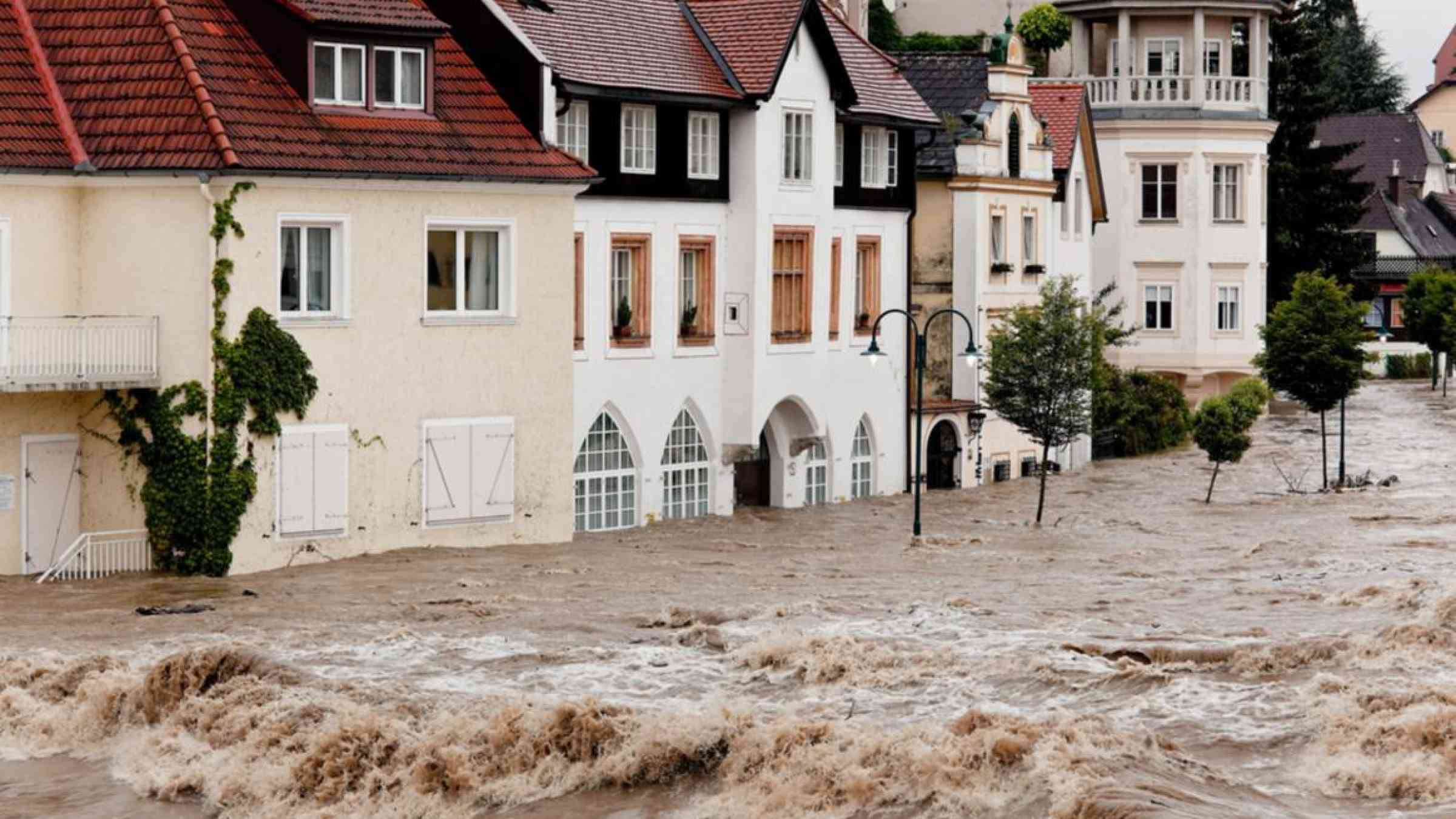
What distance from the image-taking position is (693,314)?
47.9 meters

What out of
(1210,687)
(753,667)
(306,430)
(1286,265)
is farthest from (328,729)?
(1286,265)

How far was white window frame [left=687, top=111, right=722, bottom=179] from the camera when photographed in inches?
1876

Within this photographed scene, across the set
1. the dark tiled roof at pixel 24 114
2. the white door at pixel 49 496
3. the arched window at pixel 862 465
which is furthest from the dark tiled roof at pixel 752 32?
the white door at pixel 49 496

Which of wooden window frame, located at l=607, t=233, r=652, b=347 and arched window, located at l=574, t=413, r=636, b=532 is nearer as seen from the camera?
arched window, located at l=574, t=413, r=636, b=532

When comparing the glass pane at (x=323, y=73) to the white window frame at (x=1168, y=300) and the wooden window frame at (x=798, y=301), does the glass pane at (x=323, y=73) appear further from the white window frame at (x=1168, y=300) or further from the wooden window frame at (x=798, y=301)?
the white window frame at (x=1168, y=300)

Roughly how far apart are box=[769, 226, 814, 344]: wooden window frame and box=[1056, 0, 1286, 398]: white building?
24948 millimetres

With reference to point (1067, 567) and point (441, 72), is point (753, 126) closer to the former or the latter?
point (441, 72)

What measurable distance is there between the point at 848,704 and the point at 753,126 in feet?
73.3

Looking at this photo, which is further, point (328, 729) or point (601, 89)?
point (601, 89)

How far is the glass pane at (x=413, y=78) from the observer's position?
133ft

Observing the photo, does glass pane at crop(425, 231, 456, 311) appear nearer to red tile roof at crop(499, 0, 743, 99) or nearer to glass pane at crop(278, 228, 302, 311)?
glass pane at crop(278, 228, 302, 311)

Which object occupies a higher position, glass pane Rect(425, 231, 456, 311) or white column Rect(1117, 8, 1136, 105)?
white column Rect(1117, 8, 1136, 105)

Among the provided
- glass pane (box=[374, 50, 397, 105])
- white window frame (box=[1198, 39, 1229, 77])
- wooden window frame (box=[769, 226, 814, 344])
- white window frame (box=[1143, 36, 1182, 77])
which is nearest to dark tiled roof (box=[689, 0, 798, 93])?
wooden window frame (box=[769, 226, 814, 344])

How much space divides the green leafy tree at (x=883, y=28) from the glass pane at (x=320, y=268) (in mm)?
57171
